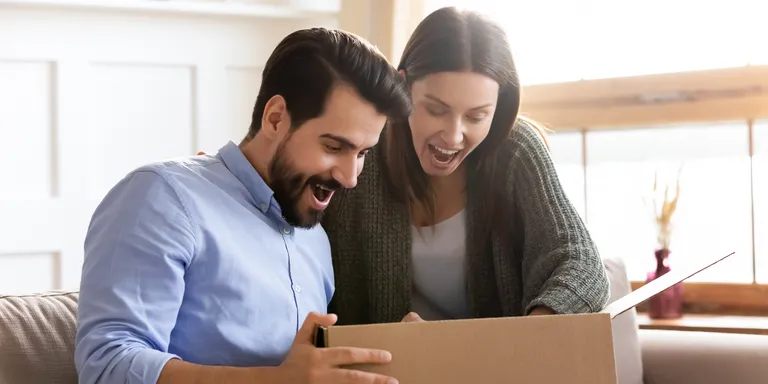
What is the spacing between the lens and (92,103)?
2.78 m

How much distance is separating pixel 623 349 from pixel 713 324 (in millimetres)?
434

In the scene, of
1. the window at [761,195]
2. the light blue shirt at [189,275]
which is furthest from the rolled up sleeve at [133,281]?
the window at [761,195]

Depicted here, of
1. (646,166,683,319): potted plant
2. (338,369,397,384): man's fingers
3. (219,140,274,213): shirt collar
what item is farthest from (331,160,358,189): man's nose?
(646,166,683,319): potted plant

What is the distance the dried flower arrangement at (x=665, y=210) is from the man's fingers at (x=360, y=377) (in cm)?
158

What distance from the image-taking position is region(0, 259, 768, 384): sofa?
4.60ft

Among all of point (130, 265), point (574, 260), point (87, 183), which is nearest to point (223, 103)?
point (87, 183)

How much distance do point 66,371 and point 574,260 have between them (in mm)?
795

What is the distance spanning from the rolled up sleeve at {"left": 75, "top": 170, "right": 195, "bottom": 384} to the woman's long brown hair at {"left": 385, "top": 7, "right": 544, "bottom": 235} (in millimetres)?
575

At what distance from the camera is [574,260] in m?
1.61

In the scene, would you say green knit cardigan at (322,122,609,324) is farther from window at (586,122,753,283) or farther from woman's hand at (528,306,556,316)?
window at (586,122,753,283)

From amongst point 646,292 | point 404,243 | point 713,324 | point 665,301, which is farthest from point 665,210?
point 646,292

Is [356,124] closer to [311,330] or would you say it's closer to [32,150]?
[311,330]

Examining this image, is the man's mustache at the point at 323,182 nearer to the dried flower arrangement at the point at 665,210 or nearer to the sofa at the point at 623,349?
the sofa at the point at 623,349

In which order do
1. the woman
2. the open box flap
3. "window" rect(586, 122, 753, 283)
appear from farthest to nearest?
"window" rect(586, 122, 753, 283)
the woman
the open box flap
